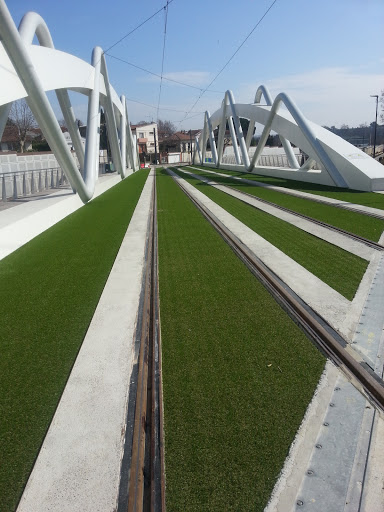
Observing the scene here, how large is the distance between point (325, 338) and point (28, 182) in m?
20.7

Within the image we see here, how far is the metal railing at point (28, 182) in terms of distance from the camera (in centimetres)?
1789

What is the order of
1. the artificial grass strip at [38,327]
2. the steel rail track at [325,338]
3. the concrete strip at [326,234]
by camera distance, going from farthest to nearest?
the concrete strip at [326,234] → the steel rail track at [325,338] → the artificial grass strip at [38,327]

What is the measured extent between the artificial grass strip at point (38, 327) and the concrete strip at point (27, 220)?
0.29 meters

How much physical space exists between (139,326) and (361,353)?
2.71 m

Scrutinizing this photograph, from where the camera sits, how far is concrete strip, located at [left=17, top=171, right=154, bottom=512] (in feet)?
8.64

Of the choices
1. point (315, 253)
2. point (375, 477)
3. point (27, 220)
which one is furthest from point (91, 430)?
point (27, 220)

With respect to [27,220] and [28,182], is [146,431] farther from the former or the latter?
[28,182]

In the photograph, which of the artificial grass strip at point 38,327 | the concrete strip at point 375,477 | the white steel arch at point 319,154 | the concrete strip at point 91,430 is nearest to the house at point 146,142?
the white steel arch at point 319,154

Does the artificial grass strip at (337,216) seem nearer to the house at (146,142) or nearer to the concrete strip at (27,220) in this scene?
the concrete strip at (27,220)

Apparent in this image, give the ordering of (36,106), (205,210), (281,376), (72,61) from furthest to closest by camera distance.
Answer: (72,61) → (205,210) → (36,106) → (281,376)

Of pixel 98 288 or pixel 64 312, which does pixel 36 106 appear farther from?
pixel 64 312

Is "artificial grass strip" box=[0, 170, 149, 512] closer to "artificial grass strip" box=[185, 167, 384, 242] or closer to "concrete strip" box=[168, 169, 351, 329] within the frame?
"concrete strip" box=[168, 169, 351, 329]

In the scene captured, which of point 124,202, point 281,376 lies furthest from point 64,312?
point 124,202

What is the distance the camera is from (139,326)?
17.1 ft
